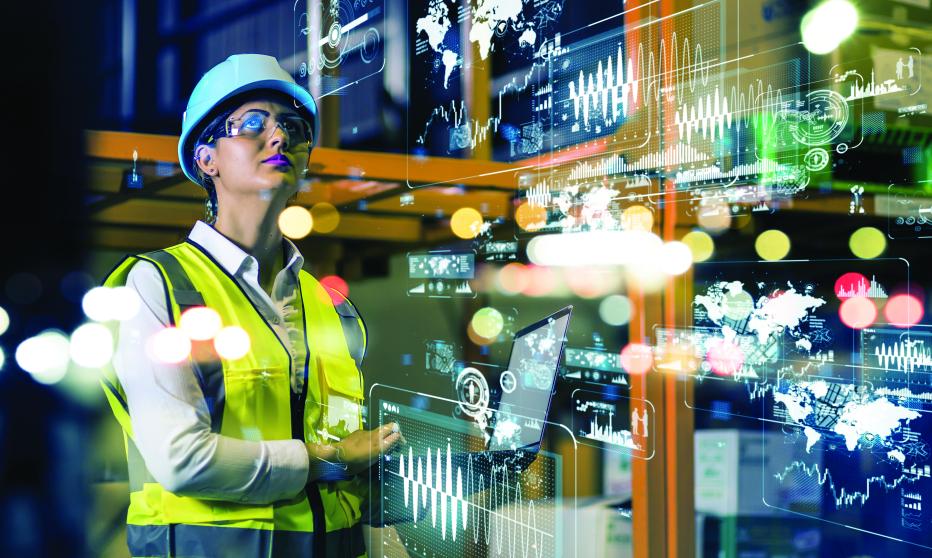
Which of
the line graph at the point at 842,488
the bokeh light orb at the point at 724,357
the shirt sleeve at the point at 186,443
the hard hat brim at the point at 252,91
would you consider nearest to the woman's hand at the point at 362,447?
the shirt sleeve at the point at 186,443

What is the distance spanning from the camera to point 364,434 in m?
2.40

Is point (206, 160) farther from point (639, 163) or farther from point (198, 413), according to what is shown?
point (639, 163)

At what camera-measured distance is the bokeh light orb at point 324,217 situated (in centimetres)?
252

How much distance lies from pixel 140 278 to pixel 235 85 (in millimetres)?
674

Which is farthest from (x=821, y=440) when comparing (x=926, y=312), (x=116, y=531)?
(x=116, y=531)

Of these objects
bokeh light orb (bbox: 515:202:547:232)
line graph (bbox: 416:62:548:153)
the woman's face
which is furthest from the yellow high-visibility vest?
bokeh light orb (bbox: 515:202:547:232)

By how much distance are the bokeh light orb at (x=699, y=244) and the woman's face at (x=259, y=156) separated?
4.88 ft

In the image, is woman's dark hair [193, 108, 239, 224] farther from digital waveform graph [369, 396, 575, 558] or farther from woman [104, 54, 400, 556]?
digital waveform graph [369, 396, 575, 558]

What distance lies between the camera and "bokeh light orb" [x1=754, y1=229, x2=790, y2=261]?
4.19 ft

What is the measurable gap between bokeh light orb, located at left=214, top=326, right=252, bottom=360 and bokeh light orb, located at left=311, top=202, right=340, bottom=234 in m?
0.40

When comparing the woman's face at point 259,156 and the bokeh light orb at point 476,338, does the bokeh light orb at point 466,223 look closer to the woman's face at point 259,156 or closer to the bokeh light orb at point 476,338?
the bokeh light orb at point 476,338

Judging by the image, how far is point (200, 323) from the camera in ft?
7.72

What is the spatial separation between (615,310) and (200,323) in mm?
1301

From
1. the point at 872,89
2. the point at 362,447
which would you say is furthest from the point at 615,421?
the point at 362,447
